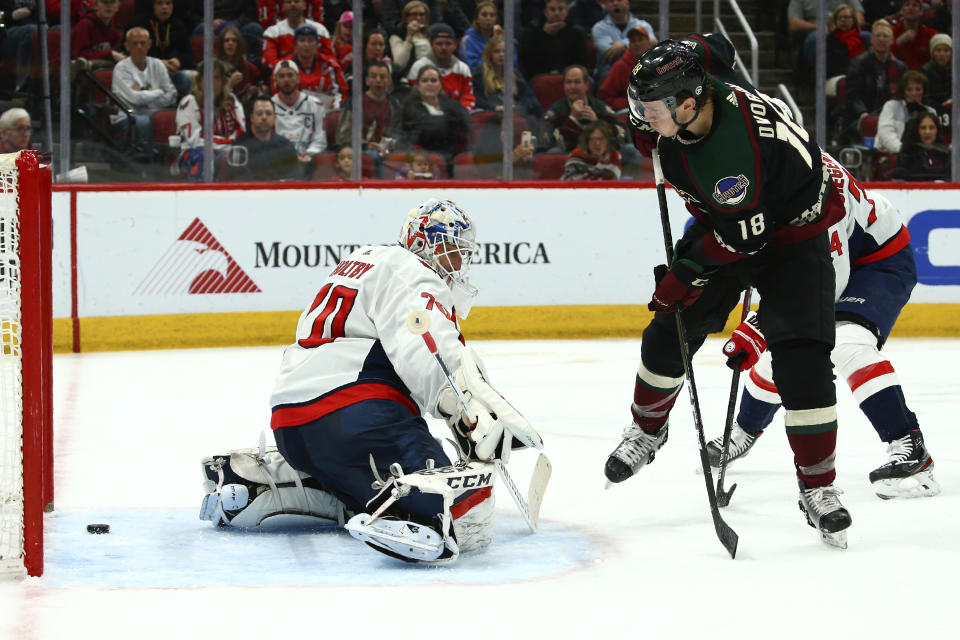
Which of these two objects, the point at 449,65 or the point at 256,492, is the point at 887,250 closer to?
the point at 256,492

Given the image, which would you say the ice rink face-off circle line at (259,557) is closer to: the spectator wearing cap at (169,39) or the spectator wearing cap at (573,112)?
the spectator wearing cap at (169,39)

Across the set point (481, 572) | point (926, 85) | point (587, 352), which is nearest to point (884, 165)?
point (926, 85)

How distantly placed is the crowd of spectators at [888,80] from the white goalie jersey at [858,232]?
13.1 feet

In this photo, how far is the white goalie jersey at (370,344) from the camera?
2.94 meters

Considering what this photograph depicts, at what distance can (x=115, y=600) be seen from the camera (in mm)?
2586

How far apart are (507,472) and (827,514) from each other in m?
0.75

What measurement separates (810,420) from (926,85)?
521cm

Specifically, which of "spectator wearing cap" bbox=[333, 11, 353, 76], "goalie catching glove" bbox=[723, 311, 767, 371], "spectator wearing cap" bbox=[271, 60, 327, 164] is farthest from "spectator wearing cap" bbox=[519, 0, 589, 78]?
"goalie catching glove" bbox=[723, 311, 767, 371]

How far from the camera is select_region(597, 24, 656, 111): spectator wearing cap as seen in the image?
767 centimetres

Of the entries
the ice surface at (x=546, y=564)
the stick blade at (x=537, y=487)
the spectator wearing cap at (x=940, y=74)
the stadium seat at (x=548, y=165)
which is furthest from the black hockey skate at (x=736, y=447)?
the spectator wearing cap at (x=940, y=74)

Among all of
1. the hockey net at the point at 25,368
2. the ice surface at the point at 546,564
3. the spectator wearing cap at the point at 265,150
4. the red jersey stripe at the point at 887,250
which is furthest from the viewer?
the spectator wearing cap at the point at 265,150

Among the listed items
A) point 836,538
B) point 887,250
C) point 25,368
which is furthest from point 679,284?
point 25,368

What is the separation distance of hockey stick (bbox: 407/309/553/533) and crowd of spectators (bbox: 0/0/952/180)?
171 inches

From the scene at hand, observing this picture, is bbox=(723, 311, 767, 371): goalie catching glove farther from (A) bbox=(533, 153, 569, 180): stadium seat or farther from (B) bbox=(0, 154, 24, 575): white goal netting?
(A) bbox=(533, 153, 569, 180): stadium seat
